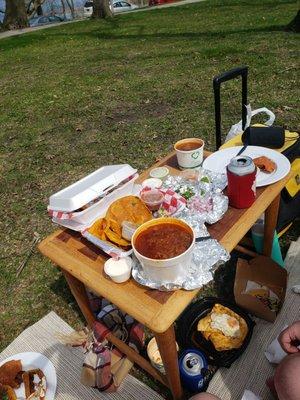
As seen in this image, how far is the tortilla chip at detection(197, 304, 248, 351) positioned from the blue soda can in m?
0.14

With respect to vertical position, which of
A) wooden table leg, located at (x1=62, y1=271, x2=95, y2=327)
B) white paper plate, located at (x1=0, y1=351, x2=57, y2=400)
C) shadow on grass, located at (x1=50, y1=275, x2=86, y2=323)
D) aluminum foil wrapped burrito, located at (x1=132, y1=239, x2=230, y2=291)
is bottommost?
shadow on grass, located at (x1=50, y1=275, x2=86, y2=323)

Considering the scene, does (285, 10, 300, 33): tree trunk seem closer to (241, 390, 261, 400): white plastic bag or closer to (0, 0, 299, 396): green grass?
(0, 0, 299, 396): green grass

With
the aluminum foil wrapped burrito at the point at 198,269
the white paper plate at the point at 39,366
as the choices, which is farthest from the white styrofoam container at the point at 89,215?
the white paper plate at the point at 39,366

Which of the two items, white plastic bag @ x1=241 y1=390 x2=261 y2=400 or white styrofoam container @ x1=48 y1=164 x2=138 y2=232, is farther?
white plastic bag @ x1=241 y1=390 x2=261 y2=400

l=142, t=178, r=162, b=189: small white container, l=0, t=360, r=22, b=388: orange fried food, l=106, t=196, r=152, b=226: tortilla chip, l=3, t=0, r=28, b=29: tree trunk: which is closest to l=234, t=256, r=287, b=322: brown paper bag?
l=142, t=178, r=162, b=189: small white container

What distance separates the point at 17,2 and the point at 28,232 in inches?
723

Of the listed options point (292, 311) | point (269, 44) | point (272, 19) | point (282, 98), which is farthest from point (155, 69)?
point (292, 311)

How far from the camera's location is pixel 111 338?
2262 millimetres

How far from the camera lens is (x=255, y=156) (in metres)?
2.32

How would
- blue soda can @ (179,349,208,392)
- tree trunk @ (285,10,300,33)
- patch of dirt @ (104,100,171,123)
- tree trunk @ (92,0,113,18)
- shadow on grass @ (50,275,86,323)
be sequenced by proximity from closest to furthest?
blue soda can @ (179,349,208,392), shadow on grass @ (50,275,86,323), patch of dirt @ (104,100,171,123), tree trunk @ (285,10,300,33), tree trunk @ (92,0,113,18)

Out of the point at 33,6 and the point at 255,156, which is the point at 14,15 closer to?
the point at 33,6

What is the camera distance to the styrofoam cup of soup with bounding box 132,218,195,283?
1497mm

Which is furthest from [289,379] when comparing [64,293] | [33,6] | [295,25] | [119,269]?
[33,6]

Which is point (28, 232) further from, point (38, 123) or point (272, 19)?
point (272, 19)
